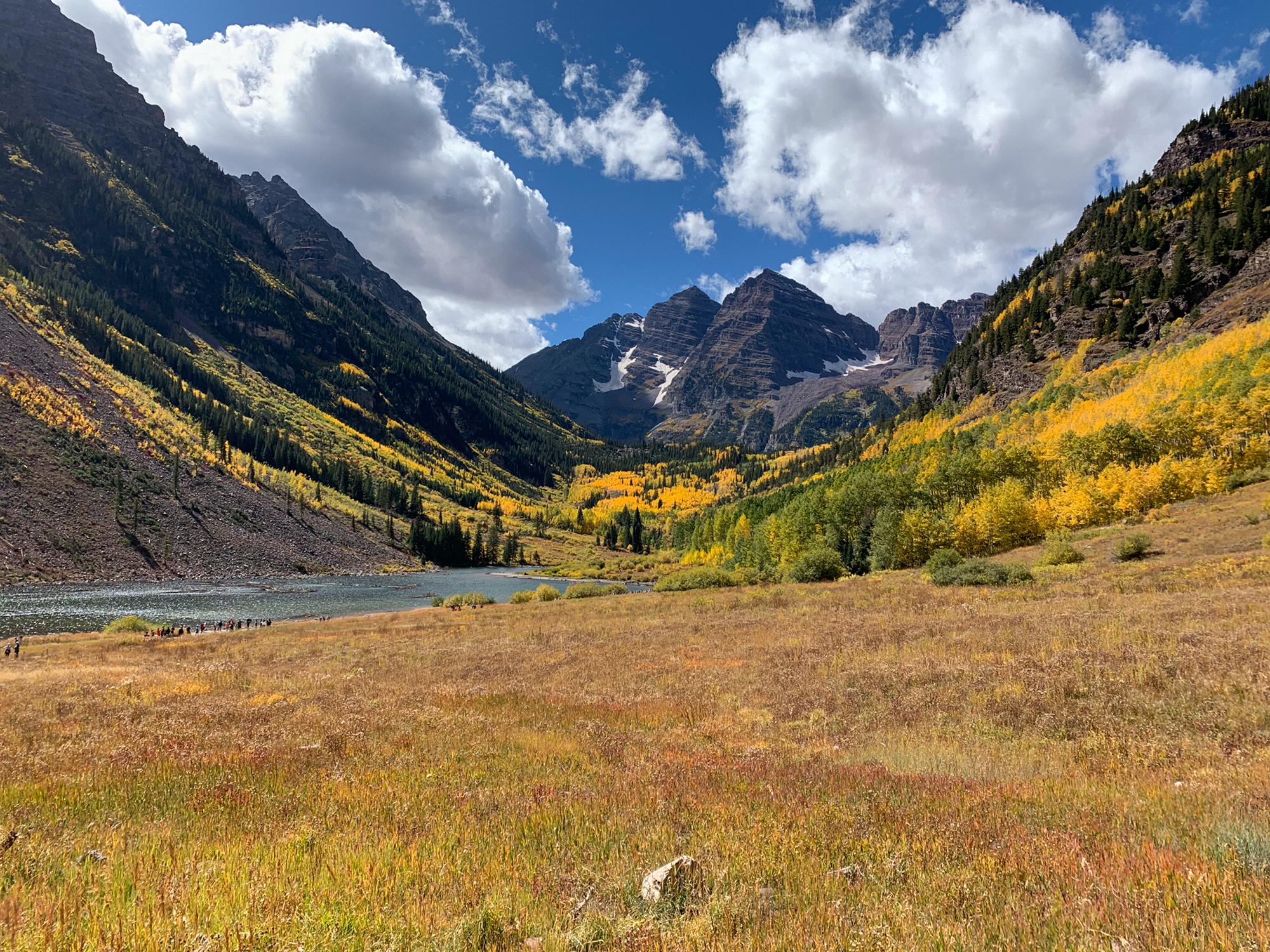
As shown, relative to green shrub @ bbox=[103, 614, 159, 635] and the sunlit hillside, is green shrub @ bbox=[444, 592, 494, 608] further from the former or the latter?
the sunlit hillside

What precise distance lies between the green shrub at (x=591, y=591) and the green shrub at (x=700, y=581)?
6158 mm

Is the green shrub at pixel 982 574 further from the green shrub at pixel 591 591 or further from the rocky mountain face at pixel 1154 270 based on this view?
the rocky mountain face at pixel 1154 270

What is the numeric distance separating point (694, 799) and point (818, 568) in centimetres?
5931

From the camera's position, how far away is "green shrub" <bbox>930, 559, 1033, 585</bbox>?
36.8 m

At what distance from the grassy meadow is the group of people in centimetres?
3325

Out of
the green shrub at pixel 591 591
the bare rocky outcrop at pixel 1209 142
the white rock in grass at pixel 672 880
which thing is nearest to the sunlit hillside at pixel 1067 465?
the green shrub at pixel 591 591

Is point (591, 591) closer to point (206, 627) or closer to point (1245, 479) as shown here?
point (206, 627)

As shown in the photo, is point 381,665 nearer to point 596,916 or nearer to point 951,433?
point 596,916

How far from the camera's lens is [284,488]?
547 feet

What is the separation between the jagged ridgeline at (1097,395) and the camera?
53.5m

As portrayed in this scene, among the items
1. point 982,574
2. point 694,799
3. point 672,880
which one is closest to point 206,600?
point 982,574

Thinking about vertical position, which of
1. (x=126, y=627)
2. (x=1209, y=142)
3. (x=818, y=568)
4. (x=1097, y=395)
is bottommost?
(x=126, y=627)

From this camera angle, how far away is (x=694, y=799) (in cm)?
809

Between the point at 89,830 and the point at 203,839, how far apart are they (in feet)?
5.97
